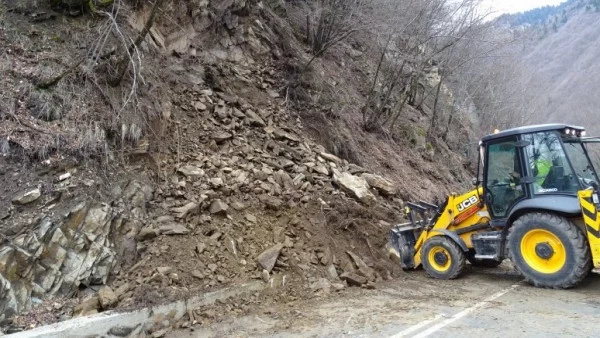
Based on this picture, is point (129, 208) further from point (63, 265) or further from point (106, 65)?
point (106, 65)

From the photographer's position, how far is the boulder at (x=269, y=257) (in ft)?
21.3

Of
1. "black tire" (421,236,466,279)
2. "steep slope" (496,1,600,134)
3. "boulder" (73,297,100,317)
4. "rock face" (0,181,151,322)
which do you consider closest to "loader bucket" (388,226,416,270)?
"black tire" (421,236,466,279)

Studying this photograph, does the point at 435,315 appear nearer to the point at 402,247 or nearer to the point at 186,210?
the point at 402,247

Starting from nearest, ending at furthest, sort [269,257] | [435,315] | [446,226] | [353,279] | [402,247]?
[435,315] < [269,257] < [353,279] < [446,226] < [402,247]

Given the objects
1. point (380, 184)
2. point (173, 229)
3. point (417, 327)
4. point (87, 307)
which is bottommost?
point (87, 307)

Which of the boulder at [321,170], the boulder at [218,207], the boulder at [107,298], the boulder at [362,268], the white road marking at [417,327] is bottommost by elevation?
the boulder at [107,298]

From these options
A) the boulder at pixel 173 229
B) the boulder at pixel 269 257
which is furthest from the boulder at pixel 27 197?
the boulder at pixel 269 257

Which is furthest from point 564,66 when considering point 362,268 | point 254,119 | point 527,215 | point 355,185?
point 362,268

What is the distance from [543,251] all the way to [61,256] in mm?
6305

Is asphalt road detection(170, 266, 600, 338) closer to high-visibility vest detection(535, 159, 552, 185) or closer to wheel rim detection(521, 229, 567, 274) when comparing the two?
wheel rim detection(521, 229, 567, 274)

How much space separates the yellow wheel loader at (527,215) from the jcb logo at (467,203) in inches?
0.7

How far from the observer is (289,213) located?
7574 millimetres

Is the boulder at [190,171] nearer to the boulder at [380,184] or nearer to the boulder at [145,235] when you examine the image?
the boulder at [145,235]

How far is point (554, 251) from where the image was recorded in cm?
632
